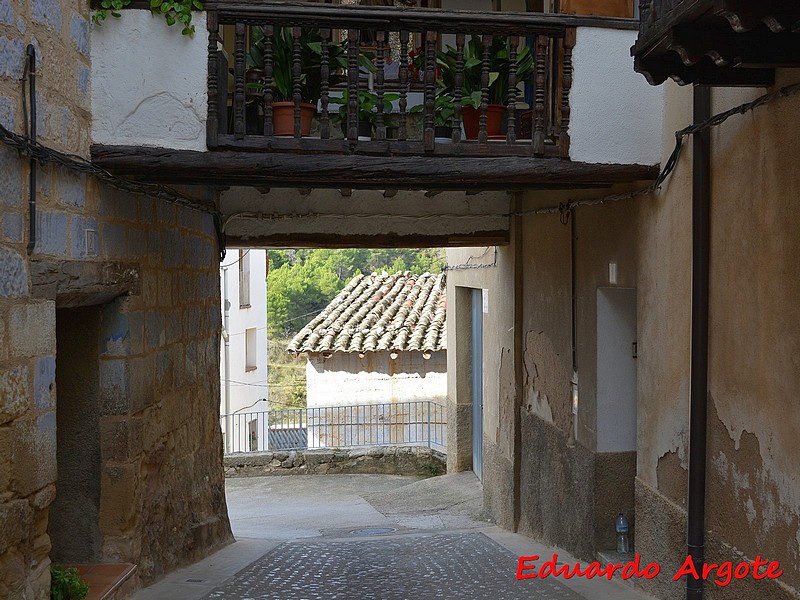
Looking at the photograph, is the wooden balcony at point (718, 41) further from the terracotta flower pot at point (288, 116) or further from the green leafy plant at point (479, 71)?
the terracotta flower pot at point (288, 116)

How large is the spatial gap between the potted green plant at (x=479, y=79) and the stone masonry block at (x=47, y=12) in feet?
7.21

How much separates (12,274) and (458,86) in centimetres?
255

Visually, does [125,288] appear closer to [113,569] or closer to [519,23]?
[113,569]

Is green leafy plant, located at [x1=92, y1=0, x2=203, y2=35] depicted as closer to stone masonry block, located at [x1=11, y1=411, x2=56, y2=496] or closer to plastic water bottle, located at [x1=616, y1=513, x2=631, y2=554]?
stone masonry block, located at [x1=11, y1=411, x2=56, y2=496]

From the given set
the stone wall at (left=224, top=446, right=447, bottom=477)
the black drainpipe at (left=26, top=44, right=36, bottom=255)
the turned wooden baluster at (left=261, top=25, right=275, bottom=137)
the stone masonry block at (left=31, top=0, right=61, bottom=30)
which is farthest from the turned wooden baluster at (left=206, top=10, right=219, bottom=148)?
the stone wall at (left=224, top=446, right=447, bottom=477)

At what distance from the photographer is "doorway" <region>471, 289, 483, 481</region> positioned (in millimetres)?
11820

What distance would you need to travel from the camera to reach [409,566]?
702 centimetres

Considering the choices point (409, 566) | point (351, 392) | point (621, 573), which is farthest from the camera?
point (351, 392)

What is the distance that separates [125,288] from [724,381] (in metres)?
3.32

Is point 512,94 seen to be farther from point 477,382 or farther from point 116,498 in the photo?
point 477,382

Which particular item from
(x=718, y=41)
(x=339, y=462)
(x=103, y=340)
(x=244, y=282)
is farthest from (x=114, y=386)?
(x=244, y=282)

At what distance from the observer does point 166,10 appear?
4.98 metres

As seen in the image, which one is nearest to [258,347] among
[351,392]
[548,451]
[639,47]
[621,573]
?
[351,392]

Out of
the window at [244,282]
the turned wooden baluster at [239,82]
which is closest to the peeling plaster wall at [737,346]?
the turned wooden baluster at [239,82]
